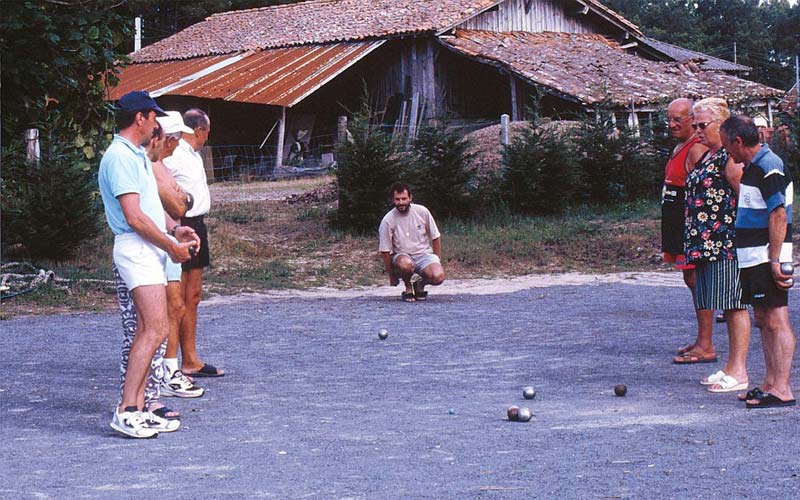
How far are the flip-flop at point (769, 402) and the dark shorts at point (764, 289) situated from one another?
1.79 feet

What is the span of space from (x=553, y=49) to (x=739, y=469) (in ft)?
95.5

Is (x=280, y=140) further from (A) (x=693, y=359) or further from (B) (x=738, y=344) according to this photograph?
(B) (x=738, y=344)

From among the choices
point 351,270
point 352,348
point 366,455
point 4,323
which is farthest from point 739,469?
point 351,270

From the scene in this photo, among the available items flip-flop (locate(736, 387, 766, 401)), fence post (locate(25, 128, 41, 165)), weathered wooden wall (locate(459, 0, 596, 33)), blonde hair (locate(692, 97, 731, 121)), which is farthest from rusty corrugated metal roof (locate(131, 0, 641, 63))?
flip-flop (locate(736, 387, 766, 401))

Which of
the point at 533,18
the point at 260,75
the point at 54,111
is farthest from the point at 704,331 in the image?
the point at 533,18

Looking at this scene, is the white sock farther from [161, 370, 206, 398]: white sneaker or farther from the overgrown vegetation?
the overgrown vegetation

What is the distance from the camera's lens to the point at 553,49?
3359cm

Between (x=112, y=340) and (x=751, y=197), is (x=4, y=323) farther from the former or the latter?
(x=751, y=197)

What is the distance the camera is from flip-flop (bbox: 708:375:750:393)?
7.54m

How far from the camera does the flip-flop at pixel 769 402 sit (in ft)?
22.6

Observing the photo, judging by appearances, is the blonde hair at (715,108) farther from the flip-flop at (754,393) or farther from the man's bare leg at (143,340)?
the man's bare leg at (143,340)

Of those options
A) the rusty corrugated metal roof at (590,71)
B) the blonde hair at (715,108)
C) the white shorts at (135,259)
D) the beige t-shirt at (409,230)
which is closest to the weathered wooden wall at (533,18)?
the rusty corrugated metal roof at (590,71)

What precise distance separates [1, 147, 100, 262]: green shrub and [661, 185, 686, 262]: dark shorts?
9088 mm

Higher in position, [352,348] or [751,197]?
[751,197]
